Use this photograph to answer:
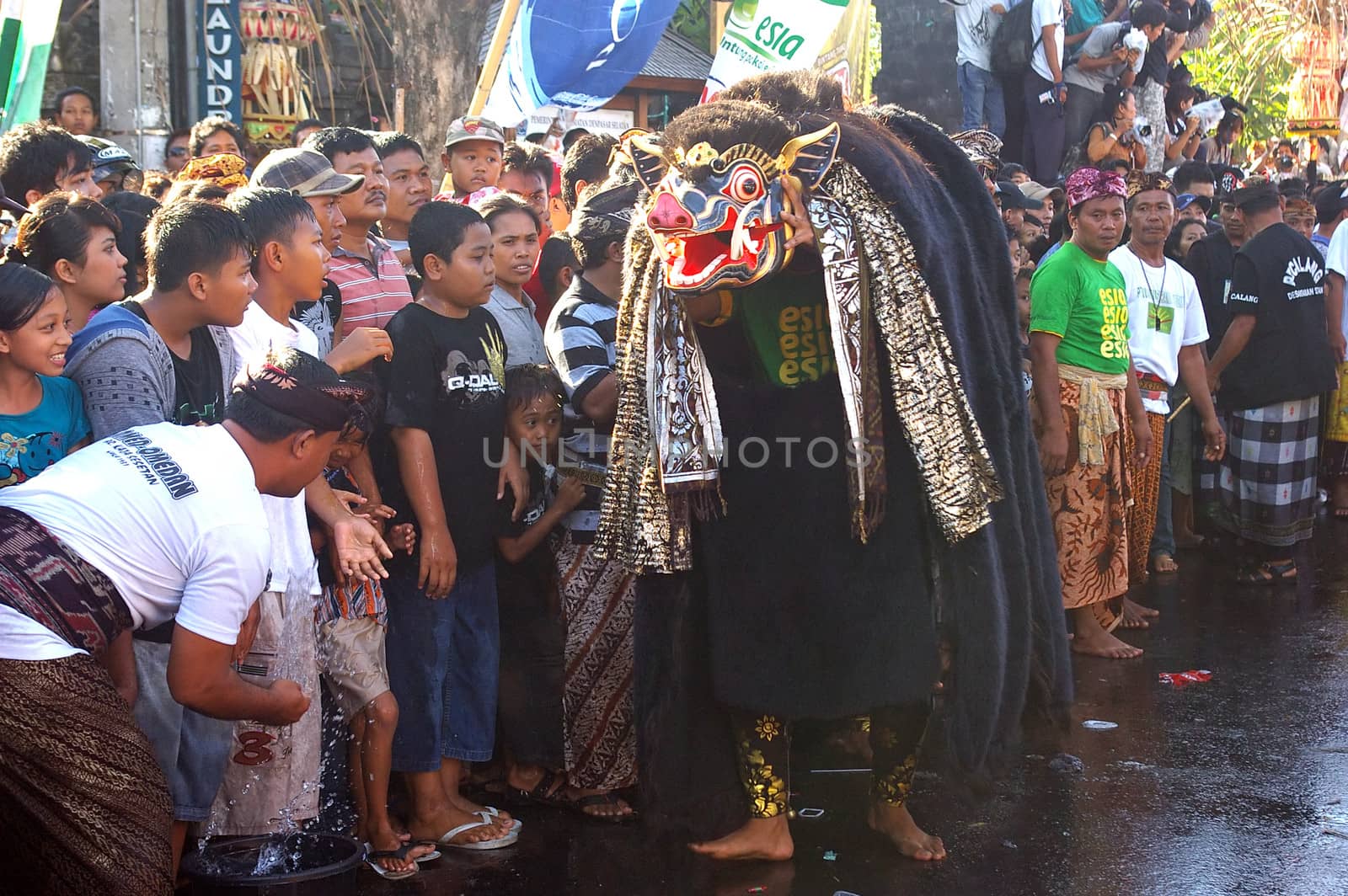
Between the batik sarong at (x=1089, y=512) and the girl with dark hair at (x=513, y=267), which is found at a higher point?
the girl with dark hair at (x=513, y=267)

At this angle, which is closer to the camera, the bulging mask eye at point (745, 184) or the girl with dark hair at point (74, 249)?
the bulging mask eye at point (745, 184)

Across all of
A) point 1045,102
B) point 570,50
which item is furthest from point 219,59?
point 1045,102

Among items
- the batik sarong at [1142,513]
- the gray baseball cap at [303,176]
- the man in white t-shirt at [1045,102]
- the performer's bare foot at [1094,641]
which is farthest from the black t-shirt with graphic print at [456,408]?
the man in white t-shirt at [1045,102]

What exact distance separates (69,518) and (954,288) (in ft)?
7.57

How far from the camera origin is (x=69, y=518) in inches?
108

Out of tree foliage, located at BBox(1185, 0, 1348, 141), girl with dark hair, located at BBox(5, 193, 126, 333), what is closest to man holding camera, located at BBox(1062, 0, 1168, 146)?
tree foliage, located at BBox(1185, 0, 1348, 141)

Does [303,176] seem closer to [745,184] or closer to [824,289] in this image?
[745,184]

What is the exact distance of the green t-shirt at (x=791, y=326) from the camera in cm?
387

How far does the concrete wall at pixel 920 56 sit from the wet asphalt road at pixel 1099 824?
1011 centimetres

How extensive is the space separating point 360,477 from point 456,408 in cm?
37

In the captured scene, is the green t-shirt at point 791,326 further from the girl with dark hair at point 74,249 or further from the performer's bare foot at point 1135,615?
the performer's bare foot at point 1135,615

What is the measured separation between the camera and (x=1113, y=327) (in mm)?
5965

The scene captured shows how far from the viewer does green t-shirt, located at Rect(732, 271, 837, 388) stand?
3.87 m

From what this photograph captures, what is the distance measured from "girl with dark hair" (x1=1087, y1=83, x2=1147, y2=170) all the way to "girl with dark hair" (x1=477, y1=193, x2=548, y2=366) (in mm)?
7142
